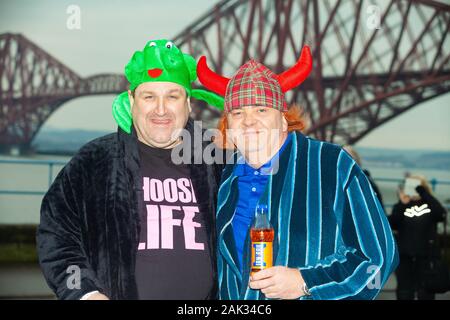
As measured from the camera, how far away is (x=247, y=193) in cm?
220

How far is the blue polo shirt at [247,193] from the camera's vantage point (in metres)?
2.16

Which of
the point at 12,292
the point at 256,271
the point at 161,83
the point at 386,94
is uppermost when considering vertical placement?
the point at 386,94

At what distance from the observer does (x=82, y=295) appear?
2.07 metres

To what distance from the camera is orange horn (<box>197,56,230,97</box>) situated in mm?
2375

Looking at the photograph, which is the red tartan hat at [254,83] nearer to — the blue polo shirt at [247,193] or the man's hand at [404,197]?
the blue polo shirt at [247,193]

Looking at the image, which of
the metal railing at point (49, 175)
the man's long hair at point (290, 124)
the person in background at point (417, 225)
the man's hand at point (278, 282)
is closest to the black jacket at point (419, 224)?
the person in background at point (417, 225)

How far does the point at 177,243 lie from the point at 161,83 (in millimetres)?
590

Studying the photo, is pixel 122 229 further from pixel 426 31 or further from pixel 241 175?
pixel 426 31

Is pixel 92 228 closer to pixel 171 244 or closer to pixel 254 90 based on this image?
pixel 171 244

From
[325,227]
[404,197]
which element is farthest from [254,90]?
[404,197]

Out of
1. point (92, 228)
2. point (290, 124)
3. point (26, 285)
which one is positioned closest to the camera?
point (92, 228)

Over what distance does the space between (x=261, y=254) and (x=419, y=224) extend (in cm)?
328

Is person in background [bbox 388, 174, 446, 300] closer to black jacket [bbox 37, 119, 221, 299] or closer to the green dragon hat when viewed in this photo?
the green dragon hat
